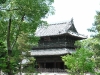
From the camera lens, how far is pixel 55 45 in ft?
135

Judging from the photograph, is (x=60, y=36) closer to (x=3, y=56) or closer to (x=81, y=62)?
(x=3, y=56)

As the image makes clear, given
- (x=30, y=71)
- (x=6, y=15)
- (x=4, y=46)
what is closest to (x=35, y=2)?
(x=6, y=15)

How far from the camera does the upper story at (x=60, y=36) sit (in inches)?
1594

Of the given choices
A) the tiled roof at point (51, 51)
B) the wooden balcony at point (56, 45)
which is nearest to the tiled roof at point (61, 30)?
the wooden balcony at point (56, 45)

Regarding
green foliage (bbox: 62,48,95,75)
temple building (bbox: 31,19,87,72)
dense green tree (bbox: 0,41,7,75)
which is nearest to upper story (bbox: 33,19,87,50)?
temple building (bbox: 31,19,87,72)

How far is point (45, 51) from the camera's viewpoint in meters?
41.6

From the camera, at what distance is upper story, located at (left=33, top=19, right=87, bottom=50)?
4050cm

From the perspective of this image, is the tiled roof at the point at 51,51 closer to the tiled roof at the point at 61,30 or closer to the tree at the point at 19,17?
the tiled roof at the point at 61,30

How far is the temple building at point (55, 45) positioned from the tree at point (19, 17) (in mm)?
19955

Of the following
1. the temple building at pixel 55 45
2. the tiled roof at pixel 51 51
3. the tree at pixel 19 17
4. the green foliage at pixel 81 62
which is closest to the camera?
the tree at pixel 19 17

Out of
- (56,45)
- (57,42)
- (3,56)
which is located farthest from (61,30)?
(3,56)

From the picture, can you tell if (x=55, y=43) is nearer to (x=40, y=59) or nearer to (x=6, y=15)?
(x=40, y=59)

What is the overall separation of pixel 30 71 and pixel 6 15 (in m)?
10.4

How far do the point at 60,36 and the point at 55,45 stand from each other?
5.42ft
